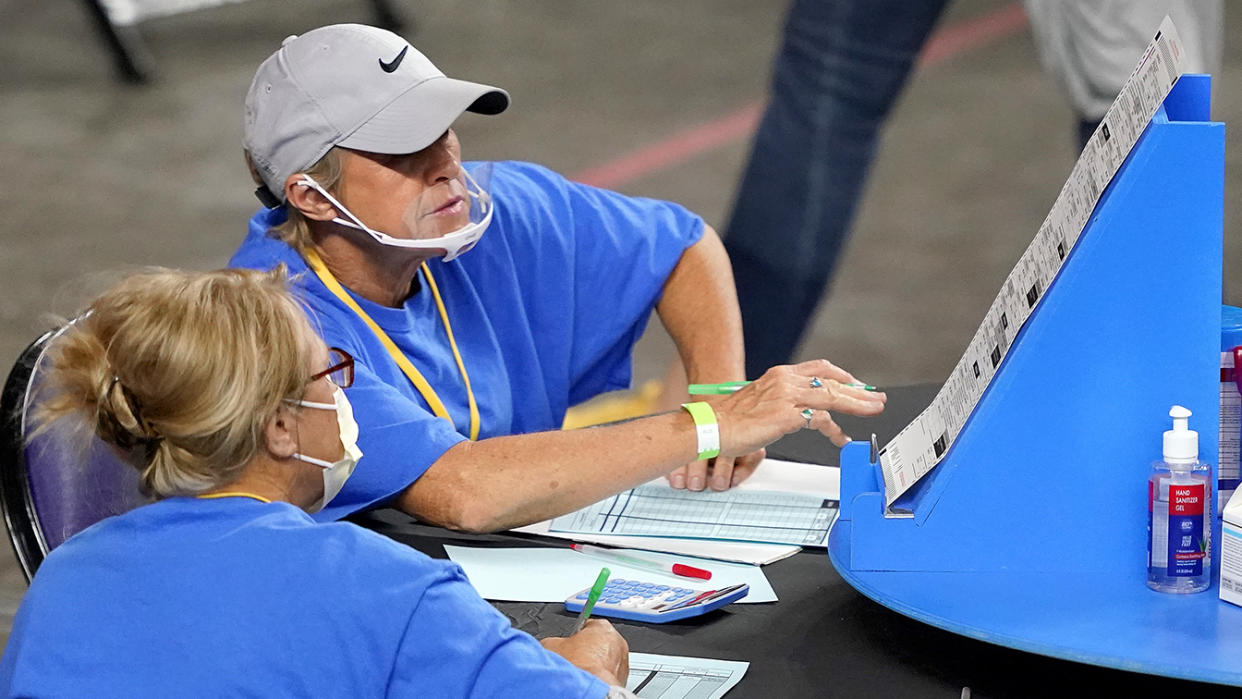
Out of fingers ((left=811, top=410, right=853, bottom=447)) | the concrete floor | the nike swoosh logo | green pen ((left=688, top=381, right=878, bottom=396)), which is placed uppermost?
the nike swoosh logo

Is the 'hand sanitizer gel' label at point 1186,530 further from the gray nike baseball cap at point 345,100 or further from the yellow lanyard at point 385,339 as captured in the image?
the gray nike baseball cap at point 345,100

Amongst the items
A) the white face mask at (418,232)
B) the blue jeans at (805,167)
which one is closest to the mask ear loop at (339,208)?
the white face mask at (418,232)

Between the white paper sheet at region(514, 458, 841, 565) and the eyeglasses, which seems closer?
the eyeglasses

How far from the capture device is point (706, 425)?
6.32 feet

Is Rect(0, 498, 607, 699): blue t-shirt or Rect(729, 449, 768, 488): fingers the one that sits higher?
Rect(0, 498, 607, 699): blue t-shirt

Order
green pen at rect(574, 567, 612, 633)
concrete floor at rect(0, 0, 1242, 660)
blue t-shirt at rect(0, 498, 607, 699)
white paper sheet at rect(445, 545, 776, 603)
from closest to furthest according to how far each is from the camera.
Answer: blue t-shirt at rect(0, 498, 607, 699) < green pen at rect(574, 567, 612, 633) < white paper sheet at rect(445, 545, 776, 603) < concrete floor at rect(0, 0, 1242, 660)

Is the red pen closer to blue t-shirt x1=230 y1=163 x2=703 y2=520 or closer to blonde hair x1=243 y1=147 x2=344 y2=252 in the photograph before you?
blue t-shirt x1=230 y1=163 x2=703 y2=520

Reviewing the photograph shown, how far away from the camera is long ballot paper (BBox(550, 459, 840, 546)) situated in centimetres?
191

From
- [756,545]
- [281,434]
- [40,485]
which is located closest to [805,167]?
[756,545]

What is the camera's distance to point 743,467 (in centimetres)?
211

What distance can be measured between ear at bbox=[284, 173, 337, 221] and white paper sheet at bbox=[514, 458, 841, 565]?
48cm

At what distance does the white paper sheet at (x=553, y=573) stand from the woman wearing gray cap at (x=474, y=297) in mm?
47

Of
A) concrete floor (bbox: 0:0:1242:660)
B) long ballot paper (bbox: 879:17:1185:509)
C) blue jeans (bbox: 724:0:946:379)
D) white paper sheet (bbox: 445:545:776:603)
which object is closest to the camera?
long ballot paper (bbox: 879:17:1185:509)

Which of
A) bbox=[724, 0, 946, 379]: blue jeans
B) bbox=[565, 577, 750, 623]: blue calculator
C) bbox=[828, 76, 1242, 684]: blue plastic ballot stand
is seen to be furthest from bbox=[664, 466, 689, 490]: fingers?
bbox=[724, 0, 946, 379]: blue jeans
